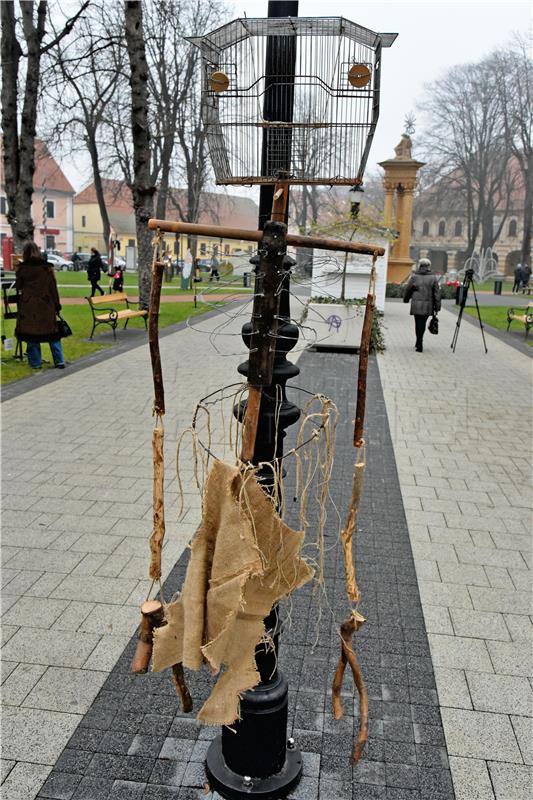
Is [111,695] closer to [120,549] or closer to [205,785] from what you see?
[205,785]

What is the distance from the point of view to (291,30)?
2.43 m

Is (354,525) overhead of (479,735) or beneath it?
overhead

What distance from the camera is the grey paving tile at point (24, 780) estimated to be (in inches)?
111

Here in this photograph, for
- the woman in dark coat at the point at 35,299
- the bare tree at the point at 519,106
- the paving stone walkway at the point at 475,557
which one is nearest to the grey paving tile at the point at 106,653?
the paving stone walkway at the point at 475,557

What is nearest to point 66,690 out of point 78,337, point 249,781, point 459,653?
point 249,781

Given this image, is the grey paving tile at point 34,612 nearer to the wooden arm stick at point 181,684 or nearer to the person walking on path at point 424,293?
the wooden arm stick at point 181,684

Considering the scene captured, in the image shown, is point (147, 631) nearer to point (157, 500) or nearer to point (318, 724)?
point (157, 500)

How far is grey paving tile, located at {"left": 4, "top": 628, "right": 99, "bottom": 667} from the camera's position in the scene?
3723 millimetres

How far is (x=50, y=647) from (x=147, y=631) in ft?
4.86

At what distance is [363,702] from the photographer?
104 inches

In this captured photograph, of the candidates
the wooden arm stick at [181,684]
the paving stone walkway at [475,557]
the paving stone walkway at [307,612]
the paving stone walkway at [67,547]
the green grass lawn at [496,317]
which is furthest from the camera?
the green grass lawn at [496,317]

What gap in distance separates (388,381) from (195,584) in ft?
31.7

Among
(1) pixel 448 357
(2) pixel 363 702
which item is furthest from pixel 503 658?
(1) pixel 448 357

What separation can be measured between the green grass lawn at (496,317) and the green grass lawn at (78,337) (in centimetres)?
920
